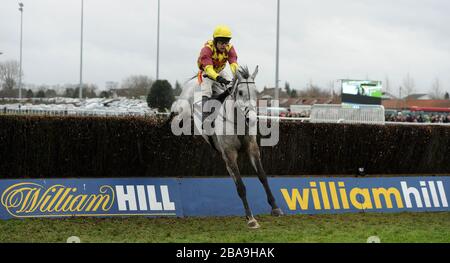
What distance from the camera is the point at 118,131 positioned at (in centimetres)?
1338

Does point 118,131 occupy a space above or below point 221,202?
above

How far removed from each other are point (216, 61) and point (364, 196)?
512 cm

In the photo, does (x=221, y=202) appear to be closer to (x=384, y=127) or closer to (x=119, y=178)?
(x=119, y=178)

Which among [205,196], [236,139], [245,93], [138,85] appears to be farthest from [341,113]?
[138,85]

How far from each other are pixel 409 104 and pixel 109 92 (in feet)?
180

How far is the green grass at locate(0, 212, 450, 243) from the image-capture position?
1002cm

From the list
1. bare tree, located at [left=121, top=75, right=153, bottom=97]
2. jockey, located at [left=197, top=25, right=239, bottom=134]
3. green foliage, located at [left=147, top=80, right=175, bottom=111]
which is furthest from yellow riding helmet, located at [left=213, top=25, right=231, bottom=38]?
bare tree, located at [left=121, top=75, right=153, bottom=97]

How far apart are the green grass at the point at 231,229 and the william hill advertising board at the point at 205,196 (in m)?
0.31

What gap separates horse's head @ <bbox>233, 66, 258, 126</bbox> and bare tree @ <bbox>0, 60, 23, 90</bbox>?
4704 cm

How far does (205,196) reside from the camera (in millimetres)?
12875

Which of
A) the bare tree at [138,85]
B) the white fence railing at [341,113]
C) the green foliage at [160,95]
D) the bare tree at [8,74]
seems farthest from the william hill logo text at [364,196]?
the bare tree at [138,85]

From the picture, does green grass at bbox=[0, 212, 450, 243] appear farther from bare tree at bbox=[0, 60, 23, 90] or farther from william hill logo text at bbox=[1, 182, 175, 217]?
bare tree at bbox=[0, 60, 23, 90]

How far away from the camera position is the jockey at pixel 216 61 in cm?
1117
